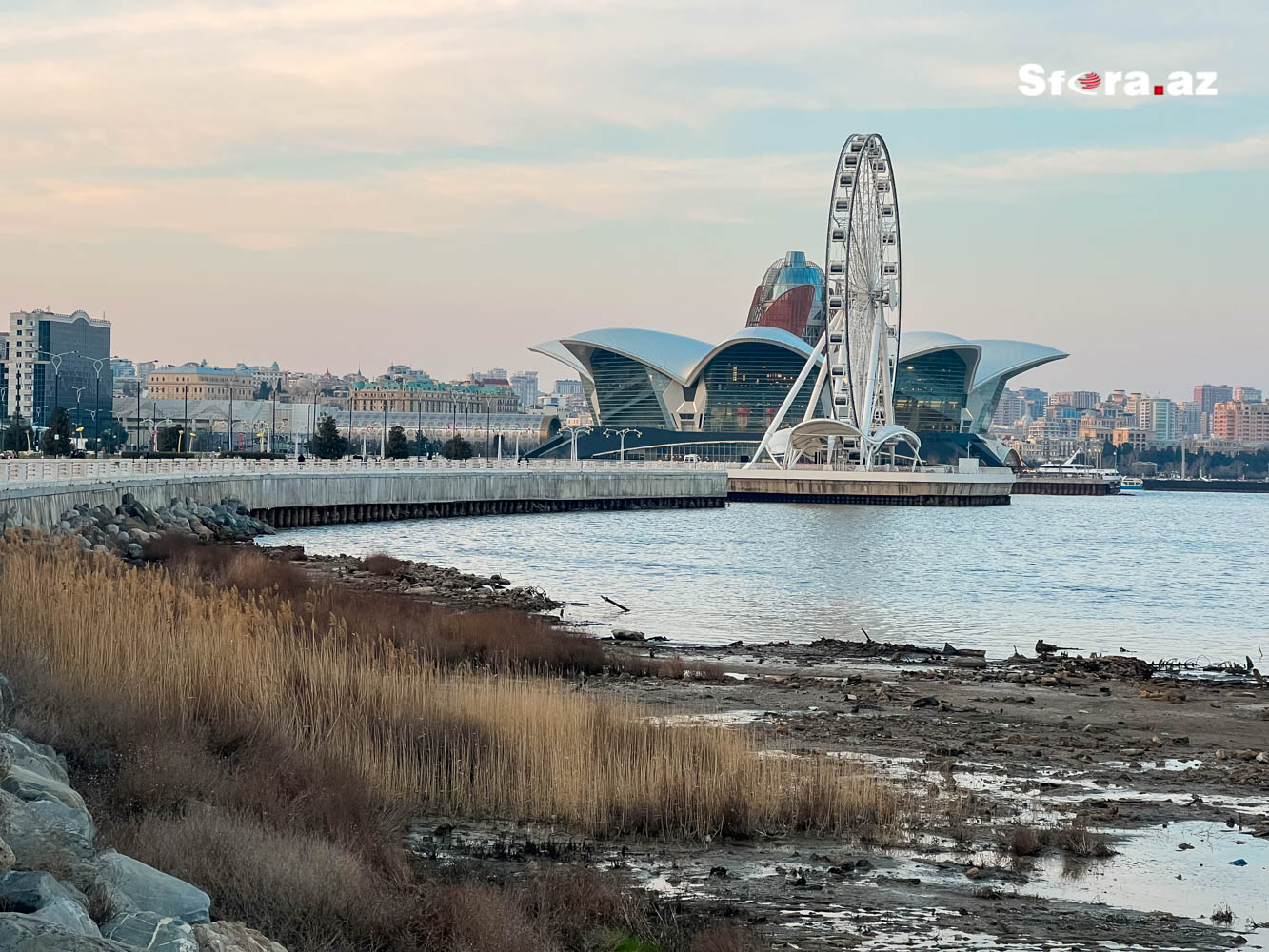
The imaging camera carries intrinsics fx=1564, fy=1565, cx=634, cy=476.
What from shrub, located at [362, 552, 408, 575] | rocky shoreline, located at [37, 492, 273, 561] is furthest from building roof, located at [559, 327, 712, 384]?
shrub, located at [362, 552, 408, 575]

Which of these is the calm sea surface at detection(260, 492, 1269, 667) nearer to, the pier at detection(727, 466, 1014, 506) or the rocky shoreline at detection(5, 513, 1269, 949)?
the rocky shoreline at detection(5, 513, 1269, 949)

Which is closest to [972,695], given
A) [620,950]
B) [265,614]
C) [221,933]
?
[265,614]

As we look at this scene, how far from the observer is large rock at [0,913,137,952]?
5066 mm

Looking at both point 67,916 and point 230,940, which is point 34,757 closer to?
point 230,940

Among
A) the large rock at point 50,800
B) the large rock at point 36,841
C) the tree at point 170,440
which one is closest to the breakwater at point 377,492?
the large rock at point 50,800

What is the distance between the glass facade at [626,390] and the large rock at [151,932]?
167m

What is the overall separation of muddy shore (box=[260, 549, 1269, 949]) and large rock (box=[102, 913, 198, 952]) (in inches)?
168

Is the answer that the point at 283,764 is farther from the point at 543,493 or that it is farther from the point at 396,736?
the point at 543,493

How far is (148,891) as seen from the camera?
6.53m

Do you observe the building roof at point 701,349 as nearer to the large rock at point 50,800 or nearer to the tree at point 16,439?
the tree at point 16,439

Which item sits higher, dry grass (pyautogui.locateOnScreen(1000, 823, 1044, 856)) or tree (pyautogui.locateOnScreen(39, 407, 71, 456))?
tree (pyautogui.locateOnScreen(39, 407, 71, 456))

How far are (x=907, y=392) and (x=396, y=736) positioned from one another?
17070cm

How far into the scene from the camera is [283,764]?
10.8m

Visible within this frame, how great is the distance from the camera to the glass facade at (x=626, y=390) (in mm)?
174125
